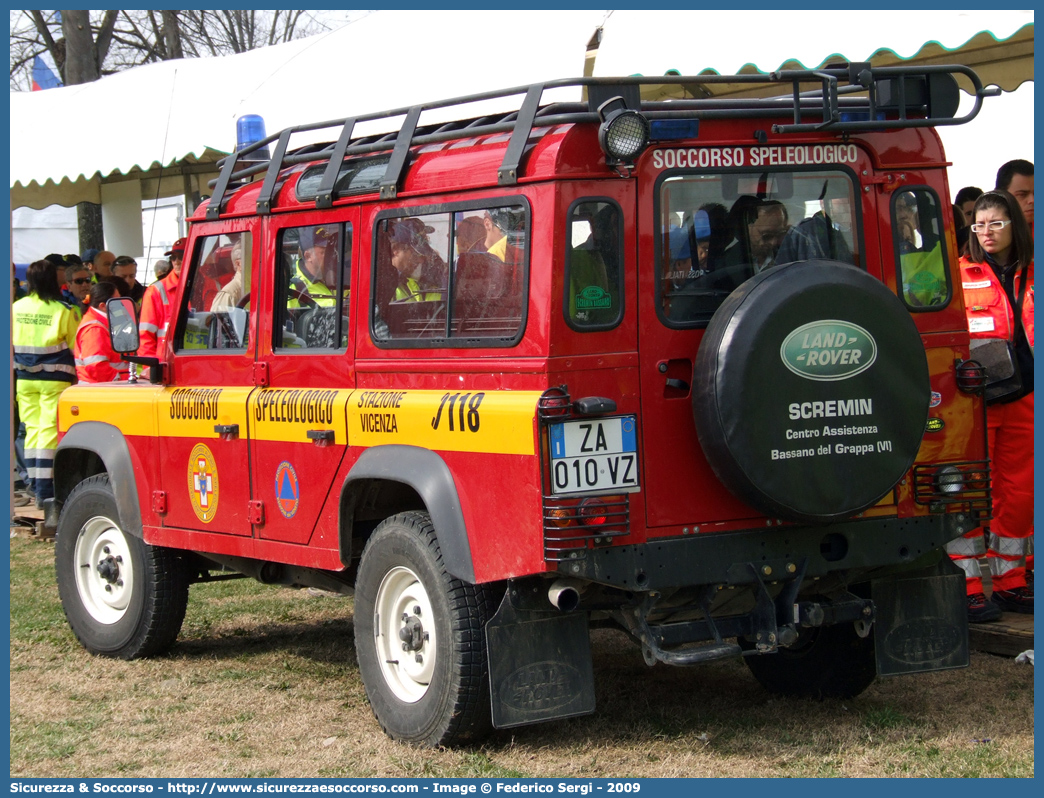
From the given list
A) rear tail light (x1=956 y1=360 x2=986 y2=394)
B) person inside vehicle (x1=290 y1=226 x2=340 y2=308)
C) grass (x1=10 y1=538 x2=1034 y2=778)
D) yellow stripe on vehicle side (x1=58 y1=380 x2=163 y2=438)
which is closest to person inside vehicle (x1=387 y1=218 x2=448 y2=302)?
person inside vehicle (x1=290 y1=226 x2=340 y2=308)

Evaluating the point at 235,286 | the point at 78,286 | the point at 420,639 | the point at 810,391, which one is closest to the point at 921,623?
the point at 810,391

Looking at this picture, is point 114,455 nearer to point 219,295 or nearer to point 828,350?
point 219,295

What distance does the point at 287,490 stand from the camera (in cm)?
564

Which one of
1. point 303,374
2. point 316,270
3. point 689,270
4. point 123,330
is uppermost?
point 316,270

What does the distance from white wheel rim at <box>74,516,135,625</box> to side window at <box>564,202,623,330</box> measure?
3.46 meters

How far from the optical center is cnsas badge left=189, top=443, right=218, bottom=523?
608 centimetres

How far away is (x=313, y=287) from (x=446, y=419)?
4.14 feet

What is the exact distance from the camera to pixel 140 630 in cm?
661

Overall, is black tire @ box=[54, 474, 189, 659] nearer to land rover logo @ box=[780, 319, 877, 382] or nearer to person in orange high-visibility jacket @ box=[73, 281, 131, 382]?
person in orange high-visibility jacket @ box=[73, 281, 131, 382]

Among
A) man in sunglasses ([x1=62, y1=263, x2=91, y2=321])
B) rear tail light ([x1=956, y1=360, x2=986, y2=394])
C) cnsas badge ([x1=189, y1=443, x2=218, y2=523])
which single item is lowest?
cnsas badge ([x1=189, y1=443, x2=218, y2=523])

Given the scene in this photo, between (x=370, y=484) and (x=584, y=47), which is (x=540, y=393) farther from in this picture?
(x=584, y=47)

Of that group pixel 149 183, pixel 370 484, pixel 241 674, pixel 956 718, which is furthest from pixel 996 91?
pixel 149 183

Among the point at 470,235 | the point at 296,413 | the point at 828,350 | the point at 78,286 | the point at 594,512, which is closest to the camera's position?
the point at 594,512

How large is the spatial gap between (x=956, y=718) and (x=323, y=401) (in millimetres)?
2946
